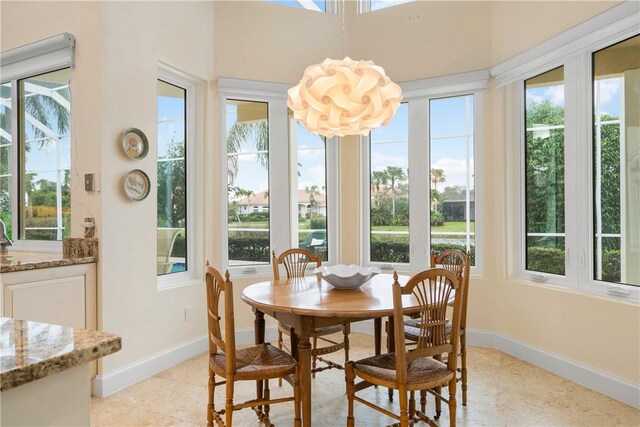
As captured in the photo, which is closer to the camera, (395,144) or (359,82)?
(359,82)

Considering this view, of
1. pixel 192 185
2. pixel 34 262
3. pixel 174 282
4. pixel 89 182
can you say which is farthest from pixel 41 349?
pixel 192 185

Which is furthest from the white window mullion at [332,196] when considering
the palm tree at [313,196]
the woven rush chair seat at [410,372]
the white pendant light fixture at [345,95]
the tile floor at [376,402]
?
the woven rush chair seat at [410,372]

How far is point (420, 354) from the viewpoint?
2080 mm

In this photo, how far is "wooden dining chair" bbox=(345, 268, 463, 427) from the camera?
2.03 metres

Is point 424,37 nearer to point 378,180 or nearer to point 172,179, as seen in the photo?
point 378,180

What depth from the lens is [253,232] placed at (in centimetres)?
424

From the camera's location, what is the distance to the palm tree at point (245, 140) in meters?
4.15

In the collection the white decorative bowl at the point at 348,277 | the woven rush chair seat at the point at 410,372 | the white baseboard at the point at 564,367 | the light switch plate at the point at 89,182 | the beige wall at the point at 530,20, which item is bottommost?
the white baseboard at the point at 564,367

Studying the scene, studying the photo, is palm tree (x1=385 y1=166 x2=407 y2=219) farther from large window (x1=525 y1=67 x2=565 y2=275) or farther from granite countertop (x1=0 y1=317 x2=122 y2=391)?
granite countertop (x1=0 y1=317 x2=122 y2=391)

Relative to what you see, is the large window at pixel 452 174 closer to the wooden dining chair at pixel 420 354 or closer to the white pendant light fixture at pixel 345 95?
the white pendant light fixture at pixel 345 95

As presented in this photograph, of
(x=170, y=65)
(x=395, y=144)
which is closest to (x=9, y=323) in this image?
(x=170, y=65)

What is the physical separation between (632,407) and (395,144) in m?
2.89

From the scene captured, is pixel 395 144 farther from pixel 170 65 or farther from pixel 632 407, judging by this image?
pixel 632 407

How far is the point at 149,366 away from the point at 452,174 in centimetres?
321
